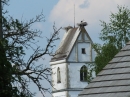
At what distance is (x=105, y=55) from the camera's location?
136 feet

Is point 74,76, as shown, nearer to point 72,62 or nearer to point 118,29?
point 72,62

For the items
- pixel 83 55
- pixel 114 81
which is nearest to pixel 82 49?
pixel 83 55

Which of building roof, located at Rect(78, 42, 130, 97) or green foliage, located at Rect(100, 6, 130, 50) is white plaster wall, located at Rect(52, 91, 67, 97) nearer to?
green foliage, located at Rect(100, 6, 130, 50)

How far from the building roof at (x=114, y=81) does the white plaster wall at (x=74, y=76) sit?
70.0 m

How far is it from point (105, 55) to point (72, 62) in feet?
153

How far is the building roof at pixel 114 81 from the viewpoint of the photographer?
51.9 ft

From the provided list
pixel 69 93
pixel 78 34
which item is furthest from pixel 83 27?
pixel 69 93

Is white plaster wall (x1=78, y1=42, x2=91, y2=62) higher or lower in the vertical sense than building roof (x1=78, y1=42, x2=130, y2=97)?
higher

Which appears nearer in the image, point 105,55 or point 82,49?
point 105,55

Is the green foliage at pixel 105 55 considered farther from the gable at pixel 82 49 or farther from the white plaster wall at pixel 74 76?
the white plaster wall at pixel 74 76

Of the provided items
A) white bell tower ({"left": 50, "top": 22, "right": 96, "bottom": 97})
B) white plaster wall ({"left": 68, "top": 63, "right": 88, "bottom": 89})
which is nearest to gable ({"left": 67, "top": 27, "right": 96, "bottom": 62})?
white bell tower ({"left": 50, "top": 22, "right": 96, "bottom": 97})

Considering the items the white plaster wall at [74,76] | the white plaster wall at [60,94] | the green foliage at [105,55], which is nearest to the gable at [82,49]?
the white plaster wall at [74,76]

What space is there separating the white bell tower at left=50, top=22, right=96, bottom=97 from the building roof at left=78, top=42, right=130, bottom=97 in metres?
68.1

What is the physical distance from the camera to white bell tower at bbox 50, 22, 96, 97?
282 feet
